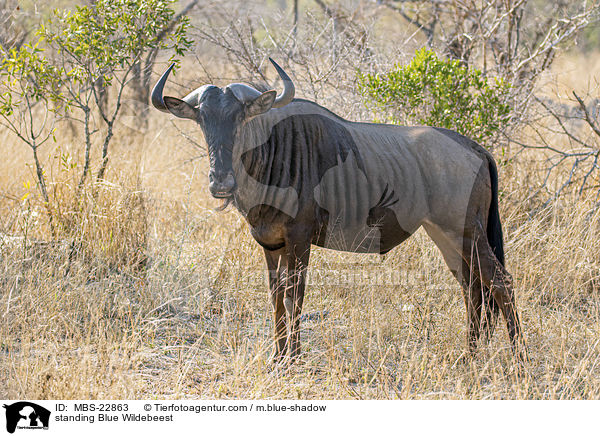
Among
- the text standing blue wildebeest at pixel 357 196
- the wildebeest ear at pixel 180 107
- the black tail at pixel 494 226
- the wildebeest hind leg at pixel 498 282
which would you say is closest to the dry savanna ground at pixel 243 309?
the wildebeest hind leg at pixel 498 282

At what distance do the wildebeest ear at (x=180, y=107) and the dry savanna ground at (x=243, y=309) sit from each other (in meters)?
1.20

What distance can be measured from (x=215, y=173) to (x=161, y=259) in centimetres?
185

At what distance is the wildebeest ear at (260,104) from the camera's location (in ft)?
10.5

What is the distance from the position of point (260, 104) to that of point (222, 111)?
0.70ft

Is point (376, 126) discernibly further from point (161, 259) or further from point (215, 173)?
point (161, 259)

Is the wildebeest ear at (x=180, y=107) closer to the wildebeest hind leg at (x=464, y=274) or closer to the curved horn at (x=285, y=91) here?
the curved horn at (x=285, y=91)

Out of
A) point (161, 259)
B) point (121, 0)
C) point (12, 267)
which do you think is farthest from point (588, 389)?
point (121, 0)

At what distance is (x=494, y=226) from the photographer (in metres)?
3.84

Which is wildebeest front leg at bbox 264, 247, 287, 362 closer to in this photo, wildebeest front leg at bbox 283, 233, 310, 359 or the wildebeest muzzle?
wildebeest front leg at bbox 283, 233, 310, 359

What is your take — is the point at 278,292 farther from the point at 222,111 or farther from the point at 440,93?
the point at 440,93

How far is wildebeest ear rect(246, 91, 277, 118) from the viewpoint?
3.20m
